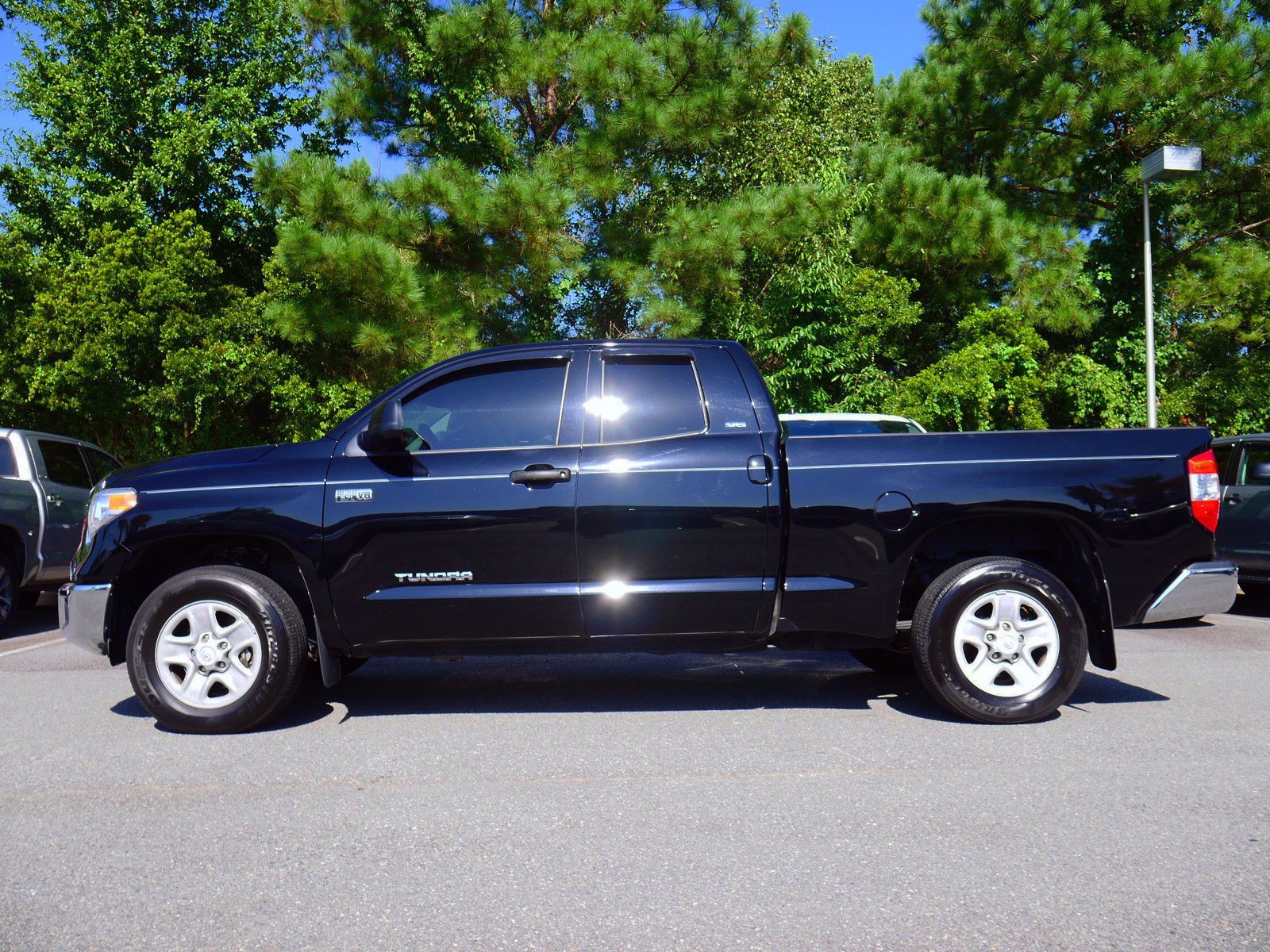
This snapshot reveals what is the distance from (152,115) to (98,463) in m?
17.4

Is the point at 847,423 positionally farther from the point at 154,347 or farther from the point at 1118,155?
the point at 1118,155

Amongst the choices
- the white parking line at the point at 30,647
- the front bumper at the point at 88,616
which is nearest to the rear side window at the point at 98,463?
the white parking line at the point at 30,647

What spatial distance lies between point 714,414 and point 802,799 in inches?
82.2

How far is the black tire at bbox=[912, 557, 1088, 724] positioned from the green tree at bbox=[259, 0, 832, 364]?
14.4 meters

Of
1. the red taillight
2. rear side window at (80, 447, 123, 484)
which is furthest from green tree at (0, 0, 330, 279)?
the red taillight

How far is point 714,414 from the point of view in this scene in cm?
567

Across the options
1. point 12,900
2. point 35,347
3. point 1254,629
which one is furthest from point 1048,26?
point 12,900

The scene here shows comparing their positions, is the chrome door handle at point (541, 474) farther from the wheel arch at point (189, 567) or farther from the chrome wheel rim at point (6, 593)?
the chrome wheel rim at point (6, 593)

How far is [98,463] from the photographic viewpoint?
450 inches

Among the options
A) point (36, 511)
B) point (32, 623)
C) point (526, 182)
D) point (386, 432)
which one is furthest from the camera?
point (526, 182)

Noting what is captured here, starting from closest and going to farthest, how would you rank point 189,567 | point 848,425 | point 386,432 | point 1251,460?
1. point 386,432
2. point 189,567
3. point 1251,460
4. point 848,425

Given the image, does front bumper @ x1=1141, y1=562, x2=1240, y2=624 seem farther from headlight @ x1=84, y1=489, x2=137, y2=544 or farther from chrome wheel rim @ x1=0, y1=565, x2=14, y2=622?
chrome wheel rim @ x1=0, y1=565, x2=14, y2=622

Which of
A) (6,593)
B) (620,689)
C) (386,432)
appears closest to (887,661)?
(620,689)

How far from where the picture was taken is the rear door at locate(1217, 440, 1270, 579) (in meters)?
9.64
